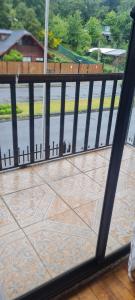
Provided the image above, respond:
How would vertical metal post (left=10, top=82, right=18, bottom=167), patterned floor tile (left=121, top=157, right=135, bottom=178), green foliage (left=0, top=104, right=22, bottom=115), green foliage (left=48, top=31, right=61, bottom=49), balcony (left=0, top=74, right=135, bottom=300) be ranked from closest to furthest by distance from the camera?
green foliage (left=48, top=31, right=61, bottom=49)
balcony (left=0, top=74, right=135, bottom=300)
green foliage (left=0, top=104, right=22, bottom=115)
vertical metal post (left=10, top=82, right=18, bottom=167)
patterned floor tile (left=121, top=157, right=135, bottom=178)

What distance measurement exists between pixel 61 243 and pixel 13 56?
1.04 m

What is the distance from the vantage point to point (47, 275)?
1209 millimetres

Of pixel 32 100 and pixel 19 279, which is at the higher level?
pixel 32 100

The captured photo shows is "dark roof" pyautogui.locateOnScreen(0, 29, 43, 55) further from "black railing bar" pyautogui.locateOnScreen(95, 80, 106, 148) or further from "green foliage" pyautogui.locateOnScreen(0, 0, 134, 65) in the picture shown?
"black railing bar" pyautogui.locateOnScreen(95, 80, 106, 148)

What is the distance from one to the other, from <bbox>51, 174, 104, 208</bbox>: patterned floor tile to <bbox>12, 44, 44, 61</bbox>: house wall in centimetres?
104

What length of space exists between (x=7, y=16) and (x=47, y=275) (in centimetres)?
116

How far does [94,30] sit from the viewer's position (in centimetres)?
101

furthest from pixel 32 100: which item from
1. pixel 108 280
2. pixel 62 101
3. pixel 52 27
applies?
pixel 108 280

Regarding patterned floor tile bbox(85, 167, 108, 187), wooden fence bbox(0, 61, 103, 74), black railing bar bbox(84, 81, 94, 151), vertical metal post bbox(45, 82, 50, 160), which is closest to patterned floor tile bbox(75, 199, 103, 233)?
patterned floor tile bbox(85, 167, 108, 187)

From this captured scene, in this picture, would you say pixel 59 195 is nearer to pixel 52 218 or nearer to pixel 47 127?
pixel 52 218

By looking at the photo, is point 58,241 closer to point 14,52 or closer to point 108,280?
point 108,280

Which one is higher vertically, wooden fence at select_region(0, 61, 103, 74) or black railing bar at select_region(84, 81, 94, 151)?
wooden fence at select_region(0, 61, 103, 74)

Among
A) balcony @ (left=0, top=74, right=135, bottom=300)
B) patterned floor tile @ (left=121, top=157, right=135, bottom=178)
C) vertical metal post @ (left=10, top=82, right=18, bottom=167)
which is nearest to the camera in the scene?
balcony @ (left=0, top=74, right=135, bottom=300)

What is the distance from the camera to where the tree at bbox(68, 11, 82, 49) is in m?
0.97
